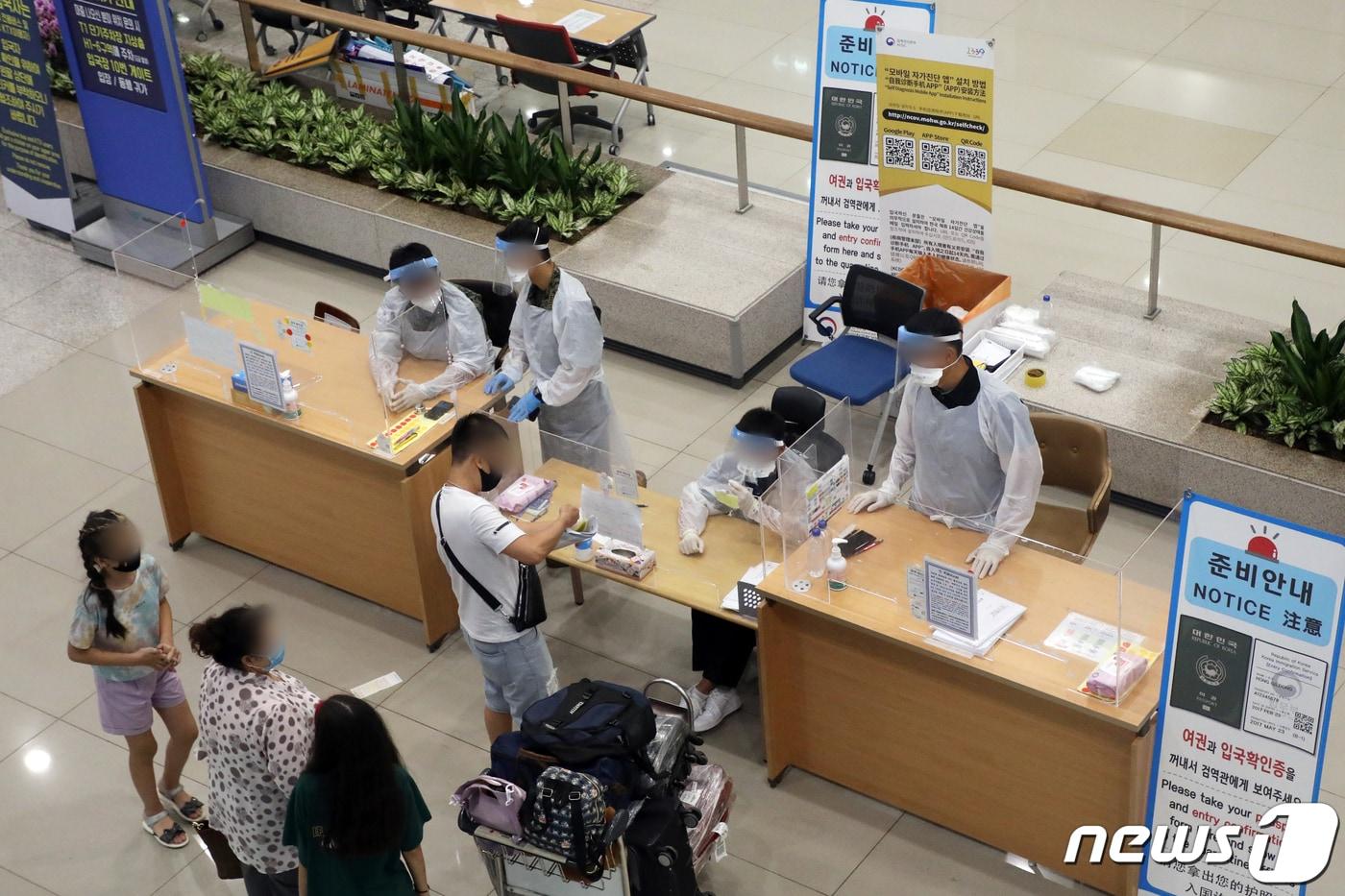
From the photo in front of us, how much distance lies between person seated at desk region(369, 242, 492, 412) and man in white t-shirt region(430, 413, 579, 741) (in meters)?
1.30

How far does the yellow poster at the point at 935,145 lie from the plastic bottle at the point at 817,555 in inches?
108

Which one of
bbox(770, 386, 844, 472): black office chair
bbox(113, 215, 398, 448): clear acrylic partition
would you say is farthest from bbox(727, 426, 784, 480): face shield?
bbox(113, 215, 398, 448): clear acrylic partition

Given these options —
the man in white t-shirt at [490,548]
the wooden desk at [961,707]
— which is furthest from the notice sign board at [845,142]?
the man in white t-shirt at [490,548]

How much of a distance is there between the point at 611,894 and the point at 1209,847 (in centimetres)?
184

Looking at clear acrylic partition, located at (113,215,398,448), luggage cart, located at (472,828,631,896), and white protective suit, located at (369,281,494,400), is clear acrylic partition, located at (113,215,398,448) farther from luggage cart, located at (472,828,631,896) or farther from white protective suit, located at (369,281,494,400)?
luggage cart, located at (472,828,631,896)

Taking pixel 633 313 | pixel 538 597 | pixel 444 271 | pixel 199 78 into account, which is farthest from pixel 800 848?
pixel 199 78

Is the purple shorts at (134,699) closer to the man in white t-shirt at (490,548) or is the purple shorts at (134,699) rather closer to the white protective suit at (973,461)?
the man in white t-shirt at (490,548)

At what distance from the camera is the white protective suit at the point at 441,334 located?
21.7 ft

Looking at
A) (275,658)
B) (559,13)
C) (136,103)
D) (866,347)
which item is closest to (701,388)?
(866,347)

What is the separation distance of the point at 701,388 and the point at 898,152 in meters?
1.55

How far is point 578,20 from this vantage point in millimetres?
10141

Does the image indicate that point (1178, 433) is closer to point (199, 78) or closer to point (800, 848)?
point (800, 848)

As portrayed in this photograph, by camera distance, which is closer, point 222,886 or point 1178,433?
point 222,886

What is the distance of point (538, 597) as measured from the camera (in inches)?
208
